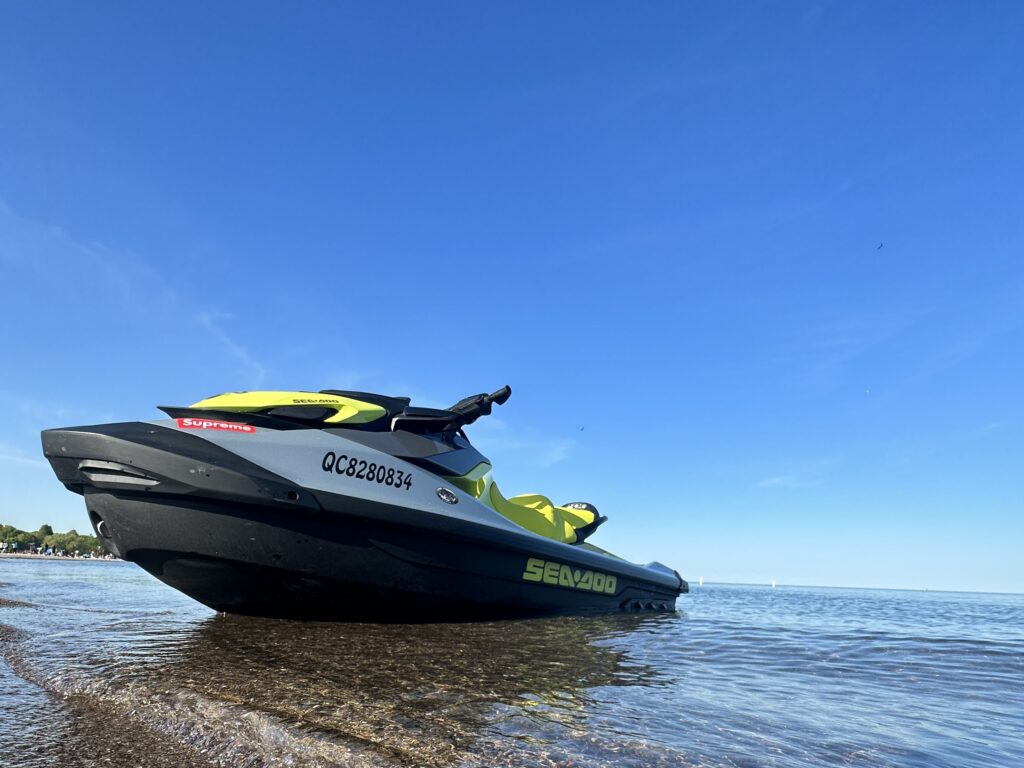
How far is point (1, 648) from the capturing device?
11.7ft

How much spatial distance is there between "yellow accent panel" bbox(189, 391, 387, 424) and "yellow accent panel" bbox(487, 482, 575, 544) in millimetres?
1729

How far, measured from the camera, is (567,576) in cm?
640

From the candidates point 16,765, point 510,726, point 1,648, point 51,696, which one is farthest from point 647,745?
point 1,648

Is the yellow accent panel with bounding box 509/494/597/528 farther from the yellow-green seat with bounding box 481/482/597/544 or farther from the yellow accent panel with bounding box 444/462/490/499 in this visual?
the yellow accent panel with bounding box 444/462/490/499

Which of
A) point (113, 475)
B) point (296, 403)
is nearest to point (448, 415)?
point (296, 403)

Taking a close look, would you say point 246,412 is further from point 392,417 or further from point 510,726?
point 510,726

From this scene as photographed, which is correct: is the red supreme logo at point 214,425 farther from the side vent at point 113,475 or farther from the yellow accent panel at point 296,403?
the side vent at point 113,475

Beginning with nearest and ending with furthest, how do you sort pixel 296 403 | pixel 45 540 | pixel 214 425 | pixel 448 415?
pixel 214 425, pixel 296 403, pixel 448 415, pixel 45 540

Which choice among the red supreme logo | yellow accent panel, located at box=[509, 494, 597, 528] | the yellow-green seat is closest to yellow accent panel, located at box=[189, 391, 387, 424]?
the red supreme logo

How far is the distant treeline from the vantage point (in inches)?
2394

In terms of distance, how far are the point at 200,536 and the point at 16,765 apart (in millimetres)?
2537

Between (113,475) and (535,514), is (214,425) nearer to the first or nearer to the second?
(113,475)

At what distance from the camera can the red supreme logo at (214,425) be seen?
4270mm

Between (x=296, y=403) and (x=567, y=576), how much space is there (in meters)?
3.47
